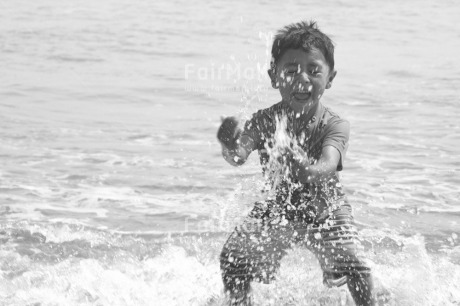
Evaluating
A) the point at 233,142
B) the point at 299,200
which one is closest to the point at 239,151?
the point at 233,142

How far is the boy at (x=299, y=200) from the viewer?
416cm

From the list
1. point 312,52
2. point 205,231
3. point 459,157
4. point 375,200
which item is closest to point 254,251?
point 312,52

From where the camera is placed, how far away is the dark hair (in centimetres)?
421

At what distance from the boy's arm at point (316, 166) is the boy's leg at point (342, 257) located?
242mm

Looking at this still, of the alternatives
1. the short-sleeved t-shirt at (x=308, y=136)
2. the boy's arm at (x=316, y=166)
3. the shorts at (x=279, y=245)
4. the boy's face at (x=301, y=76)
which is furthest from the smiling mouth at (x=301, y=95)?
the shorts at (x=279, y=245)

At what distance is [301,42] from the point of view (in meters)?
4.21

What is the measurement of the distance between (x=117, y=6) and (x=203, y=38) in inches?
142

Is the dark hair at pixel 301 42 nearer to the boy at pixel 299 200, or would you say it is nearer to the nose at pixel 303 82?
the boy at pixel 299 200

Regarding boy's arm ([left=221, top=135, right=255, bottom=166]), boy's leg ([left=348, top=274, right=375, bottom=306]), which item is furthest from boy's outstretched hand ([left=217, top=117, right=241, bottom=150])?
boy's leg ([left=348, top=274, right=375, bottom=306])

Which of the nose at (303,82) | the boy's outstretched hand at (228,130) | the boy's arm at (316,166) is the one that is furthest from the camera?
the nose at (303,82)

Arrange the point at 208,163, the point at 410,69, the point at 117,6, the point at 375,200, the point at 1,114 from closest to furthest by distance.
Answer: the point at 375,200 < the point at 208,163 < the point at 1,114 < the point at 410,69 < the point at 117,6

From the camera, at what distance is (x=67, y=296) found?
15.4ft

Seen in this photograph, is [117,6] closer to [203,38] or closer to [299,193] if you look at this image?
[203,38]

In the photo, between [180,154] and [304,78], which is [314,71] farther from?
[180,154]
